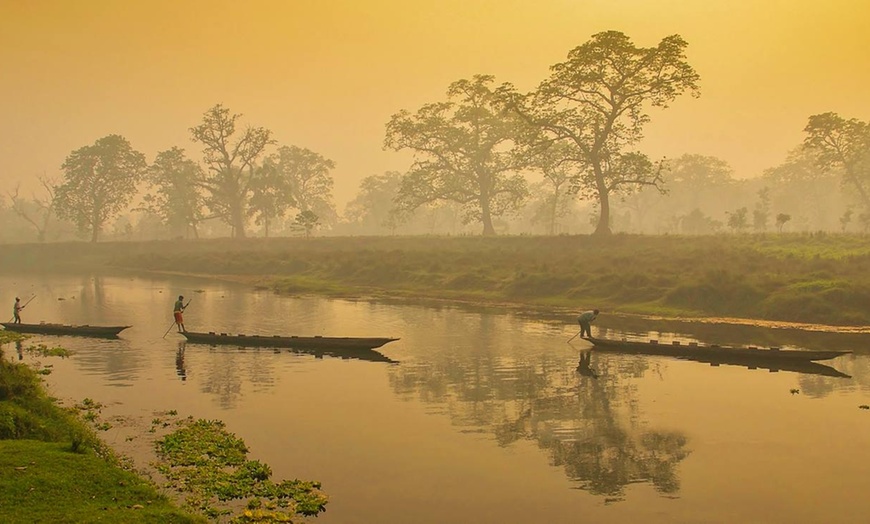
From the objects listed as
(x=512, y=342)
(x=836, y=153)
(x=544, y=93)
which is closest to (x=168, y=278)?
(x=544, y=93)

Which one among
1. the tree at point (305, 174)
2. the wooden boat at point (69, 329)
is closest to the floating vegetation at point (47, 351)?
the wooden boat at point (69, 329)

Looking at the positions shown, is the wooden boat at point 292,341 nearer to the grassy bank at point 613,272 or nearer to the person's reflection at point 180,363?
the person's reflection at point 180,363

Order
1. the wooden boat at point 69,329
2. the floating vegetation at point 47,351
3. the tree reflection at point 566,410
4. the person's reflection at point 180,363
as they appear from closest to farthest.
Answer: the tree reflection at point 566,410 < the person's reflection at point 180,363 < the floating vegetation at point 47,351 < the wooden boat at point 69,329

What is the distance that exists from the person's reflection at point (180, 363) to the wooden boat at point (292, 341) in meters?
0.89

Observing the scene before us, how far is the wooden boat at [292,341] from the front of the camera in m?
32.2

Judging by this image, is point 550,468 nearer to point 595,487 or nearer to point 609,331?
point 595,487

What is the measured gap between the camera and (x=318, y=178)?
160 meters

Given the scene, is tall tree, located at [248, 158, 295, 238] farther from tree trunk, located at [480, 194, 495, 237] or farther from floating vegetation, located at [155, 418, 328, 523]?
floating vegetation, located at [155, 418, 328, 523]

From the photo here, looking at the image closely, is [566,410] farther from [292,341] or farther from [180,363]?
[180,363]

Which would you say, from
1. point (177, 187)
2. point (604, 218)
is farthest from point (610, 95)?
point (177, 187)

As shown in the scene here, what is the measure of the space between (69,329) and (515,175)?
83.3m

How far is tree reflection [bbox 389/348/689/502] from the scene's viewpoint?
56.5 feet

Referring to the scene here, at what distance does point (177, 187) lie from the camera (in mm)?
127625

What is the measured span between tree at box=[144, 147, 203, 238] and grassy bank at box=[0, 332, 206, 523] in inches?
4445
